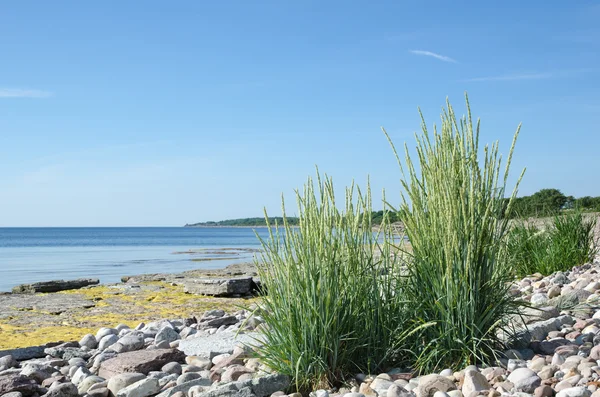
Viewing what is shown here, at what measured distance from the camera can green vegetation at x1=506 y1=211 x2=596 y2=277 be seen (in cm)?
827

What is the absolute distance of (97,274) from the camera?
54.0 ft

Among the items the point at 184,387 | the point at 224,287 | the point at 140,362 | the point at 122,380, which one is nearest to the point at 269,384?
the point at 184,387

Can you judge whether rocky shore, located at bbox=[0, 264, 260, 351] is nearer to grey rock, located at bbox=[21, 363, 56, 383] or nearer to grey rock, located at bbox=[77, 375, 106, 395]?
grey rock, located at bbox=[21, 363, 56, 383]

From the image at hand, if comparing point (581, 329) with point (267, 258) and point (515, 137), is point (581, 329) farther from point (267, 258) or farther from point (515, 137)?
point (267, 258)

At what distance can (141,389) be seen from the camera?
152 inches

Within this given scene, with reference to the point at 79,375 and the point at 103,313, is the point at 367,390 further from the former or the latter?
the point at 103,313

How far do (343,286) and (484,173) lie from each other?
3.78 feet


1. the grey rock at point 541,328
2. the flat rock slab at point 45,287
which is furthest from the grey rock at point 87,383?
the flat rock slab at point 45,287

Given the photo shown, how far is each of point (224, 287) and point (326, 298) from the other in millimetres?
6555

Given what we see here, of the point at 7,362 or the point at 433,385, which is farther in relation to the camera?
the point at 7,362

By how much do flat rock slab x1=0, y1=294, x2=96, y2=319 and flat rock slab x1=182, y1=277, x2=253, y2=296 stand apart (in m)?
1.75

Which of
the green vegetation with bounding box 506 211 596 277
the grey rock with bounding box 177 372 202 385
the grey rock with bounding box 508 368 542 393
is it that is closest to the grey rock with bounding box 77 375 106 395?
the grey rock with bounding box 177 372 202 385

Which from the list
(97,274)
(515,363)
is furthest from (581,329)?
(97,274)

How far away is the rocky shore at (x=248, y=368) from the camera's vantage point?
3250mm
